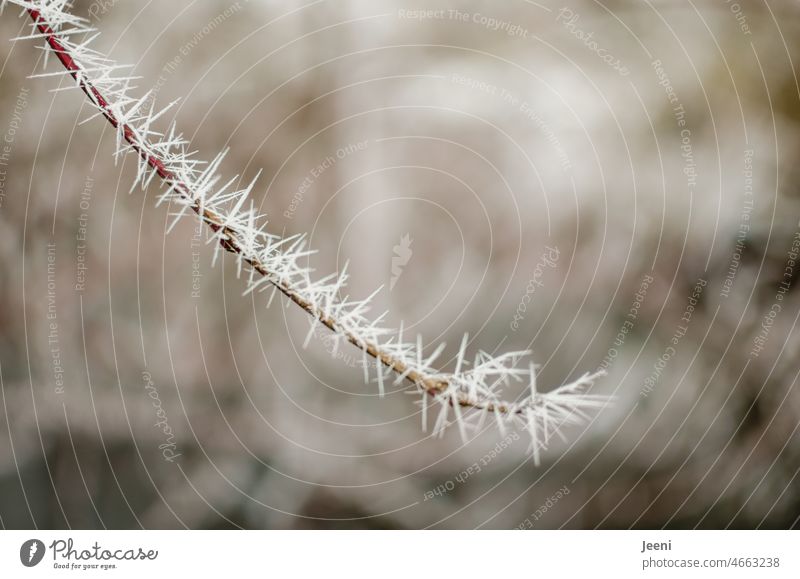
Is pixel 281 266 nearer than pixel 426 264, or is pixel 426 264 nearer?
pixel 281 266

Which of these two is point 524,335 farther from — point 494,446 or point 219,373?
point 219,373

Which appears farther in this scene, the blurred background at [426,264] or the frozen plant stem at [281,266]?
the blurred background at [426,264]

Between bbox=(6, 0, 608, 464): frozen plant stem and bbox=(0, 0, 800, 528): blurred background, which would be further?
bbox=(0, 0, 800, 528): blurred background

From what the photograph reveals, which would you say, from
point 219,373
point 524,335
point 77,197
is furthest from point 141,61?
point 524,335
